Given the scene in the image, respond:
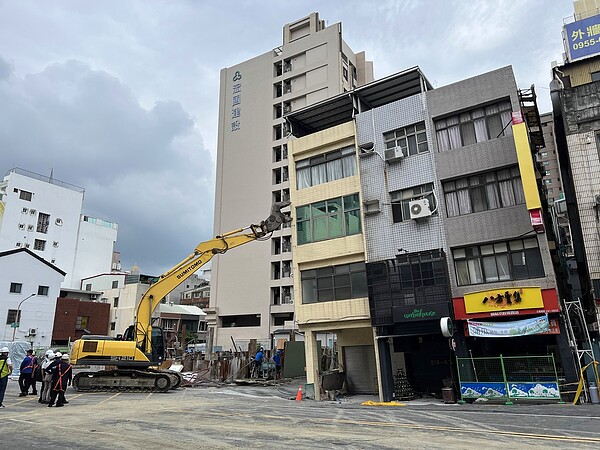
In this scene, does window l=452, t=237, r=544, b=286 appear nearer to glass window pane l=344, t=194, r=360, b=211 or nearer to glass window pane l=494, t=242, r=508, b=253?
glass window pane l=494, t=242, r=508, b=253

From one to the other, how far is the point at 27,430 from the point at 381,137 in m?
18.0

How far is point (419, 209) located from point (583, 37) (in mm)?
13770

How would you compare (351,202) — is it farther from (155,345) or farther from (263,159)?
(263,159)

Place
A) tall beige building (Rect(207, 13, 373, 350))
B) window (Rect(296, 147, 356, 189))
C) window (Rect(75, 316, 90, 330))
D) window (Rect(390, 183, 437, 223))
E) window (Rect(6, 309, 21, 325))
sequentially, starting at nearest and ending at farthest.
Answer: window (Rect(390, 183, 437, 223)) < window (Rect(296, 147, 356, 189)) < window (Rect(6, 309, 21, 325)) < tall beige building (Rect(207, 13, 373, 350)) < window (Rect(75, 316, 90, 330))

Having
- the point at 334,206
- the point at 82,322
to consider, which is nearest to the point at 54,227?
the point at 82,322

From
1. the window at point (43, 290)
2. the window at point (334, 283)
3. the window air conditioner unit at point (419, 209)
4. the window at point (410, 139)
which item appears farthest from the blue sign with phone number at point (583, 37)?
the window at point (43, 290)

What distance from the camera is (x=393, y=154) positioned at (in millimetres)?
21766

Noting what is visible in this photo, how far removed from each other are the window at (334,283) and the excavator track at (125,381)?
799 cm

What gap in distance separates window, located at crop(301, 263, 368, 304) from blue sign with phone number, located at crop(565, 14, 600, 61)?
1548cm

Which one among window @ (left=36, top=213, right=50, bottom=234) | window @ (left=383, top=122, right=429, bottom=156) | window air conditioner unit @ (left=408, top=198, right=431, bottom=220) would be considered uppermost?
window @ (left=36, top=213, right=50, bottom=234)

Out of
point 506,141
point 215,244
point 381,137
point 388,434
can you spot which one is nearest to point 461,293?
point 506,141

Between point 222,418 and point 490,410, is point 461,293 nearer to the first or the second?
point 490,410

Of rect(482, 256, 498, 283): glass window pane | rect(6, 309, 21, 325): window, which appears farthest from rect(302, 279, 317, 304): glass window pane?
rect(6, 309, 21, 325): window

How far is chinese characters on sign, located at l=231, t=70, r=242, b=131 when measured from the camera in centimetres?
6200
